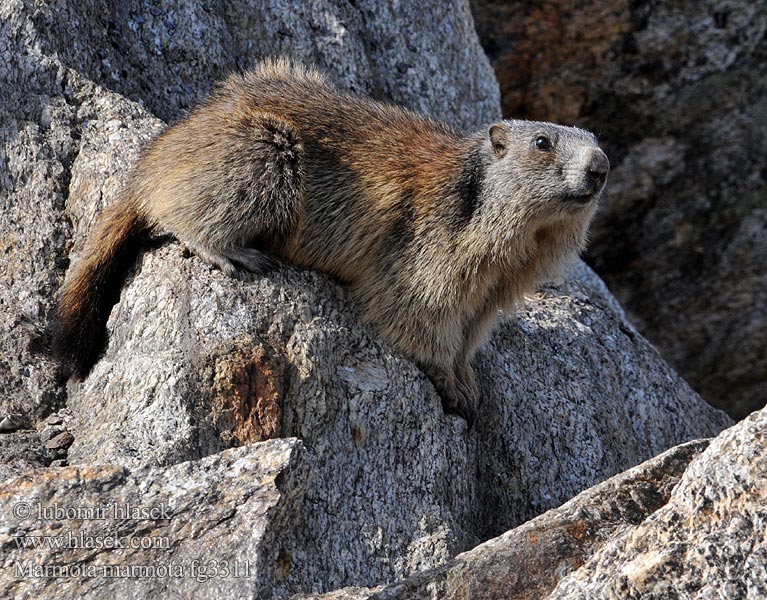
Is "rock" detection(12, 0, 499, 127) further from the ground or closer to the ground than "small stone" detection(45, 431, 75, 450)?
further from the ground

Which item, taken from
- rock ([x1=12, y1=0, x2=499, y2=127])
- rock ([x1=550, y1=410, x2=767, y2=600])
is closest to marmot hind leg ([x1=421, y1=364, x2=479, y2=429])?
rock ([x1=550, y1=410, x2=767, y2=600])

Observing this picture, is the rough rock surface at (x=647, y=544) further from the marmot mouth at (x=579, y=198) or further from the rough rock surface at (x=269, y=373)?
the marmot mouth at (x=579, y=198)

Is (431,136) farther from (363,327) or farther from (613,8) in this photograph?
(613,8)

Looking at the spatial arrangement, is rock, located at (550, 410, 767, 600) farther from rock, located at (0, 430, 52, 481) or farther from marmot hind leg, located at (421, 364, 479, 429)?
rock, located at (0, 430, 52, 481)

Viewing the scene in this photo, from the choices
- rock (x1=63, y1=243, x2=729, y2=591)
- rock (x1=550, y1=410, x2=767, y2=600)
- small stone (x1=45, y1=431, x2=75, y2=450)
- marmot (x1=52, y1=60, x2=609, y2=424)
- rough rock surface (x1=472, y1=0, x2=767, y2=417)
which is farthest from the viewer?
rough rock surface (x1=472, y1=0, x2=767, y2=417)

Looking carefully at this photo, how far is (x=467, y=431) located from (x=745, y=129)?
633cm

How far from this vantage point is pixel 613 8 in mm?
11461

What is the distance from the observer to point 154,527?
4.92 meters

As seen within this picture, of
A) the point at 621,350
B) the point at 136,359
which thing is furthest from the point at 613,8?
the point at 136,359

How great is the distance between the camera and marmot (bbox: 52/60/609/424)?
6.56 metres

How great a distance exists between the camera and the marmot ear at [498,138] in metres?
7.03

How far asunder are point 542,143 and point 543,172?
0.20 m

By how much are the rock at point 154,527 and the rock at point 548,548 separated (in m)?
0.37

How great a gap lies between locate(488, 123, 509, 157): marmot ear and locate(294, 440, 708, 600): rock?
254 centimetres
